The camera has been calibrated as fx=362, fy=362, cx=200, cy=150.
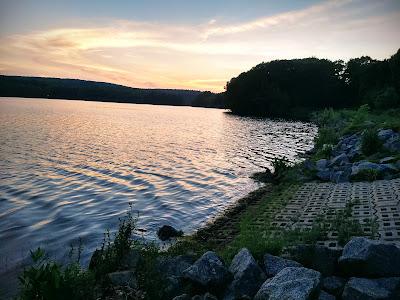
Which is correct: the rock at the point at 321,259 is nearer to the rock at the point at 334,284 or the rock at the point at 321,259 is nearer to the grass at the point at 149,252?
the rock at the point at 334,284

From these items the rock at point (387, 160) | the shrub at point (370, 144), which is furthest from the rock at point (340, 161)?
the rock at point (387, 160)

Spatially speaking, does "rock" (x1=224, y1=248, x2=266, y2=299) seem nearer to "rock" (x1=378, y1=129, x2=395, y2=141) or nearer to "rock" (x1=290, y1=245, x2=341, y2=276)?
"rock" (x1=290, y1=245, x2=341, y2=276)

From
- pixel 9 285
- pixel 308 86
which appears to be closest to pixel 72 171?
pixel 9 285

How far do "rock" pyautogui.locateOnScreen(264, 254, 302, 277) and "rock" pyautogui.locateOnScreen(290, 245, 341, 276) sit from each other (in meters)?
0.25

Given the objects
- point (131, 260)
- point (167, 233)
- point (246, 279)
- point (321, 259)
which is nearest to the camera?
point (246, 279)

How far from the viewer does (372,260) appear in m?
6.64

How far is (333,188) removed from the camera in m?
16.1

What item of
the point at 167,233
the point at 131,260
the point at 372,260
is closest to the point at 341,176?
the point at 167,233

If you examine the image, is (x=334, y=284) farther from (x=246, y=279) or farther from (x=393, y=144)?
(x=393, y=144)

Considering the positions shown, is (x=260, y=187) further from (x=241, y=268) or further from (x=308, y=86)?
(x=308, y=86)

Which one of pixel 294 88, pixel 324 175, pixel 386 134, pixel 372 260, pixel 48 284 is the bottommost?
pixel 324 175

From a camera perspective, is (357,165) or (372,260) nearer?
(372,260)

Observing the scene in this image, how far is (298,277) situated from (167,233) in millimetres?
7013

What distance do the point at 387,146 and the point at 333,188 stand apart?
7989 millimetres
